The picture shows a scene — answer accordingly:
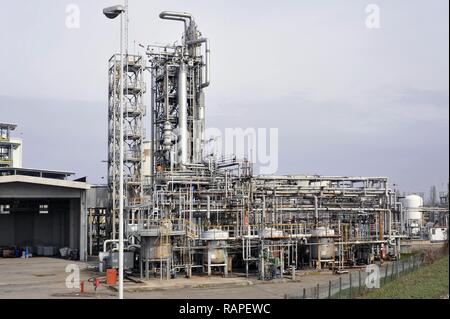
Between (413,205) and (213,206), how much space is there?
39.1 meters

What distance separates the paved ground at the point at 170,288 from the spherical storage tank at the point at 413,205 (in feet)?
114

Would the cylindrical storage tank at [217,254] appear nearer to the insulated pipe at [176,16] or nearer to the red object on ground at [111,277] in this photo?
the red object on ground at [111,277]

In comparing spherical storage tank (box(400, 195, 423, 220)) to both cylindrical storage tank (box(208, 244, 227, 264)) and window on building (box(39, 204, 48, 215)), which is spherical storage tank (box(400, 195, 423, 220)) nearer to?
cylindrical storage tank (box(208, 244, 227, 264))

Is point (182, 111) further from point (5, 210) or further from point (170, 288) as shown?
point (5, 210)

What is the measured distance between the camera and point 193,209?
3609 cm

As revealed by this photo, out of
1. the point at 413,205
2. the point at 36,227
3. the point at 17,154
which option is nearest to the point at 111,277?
the point at 36,227

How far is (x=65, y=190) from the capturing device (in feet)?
154

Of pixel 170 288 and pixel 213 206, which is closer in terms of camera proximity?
pixel 170 288

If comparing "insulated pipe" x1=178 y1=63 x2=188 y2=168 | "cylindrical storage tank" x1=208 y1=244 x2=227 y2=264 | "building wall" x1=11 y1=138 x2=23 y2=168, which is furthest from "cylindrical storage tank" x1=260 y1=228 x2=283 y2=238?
"building wall" x1=11 y1=138 x2=23 y2=168

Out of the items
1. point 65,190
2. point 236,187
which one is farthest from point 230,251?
point 65,190

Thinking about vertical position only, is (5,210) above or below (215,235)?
above

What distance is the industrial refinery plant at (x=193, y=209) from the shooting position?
3325 centimetres

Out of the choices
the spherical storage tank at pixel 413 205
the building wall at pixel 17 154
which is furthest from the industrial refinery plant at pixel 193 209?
the building wall at pixel 17 154
